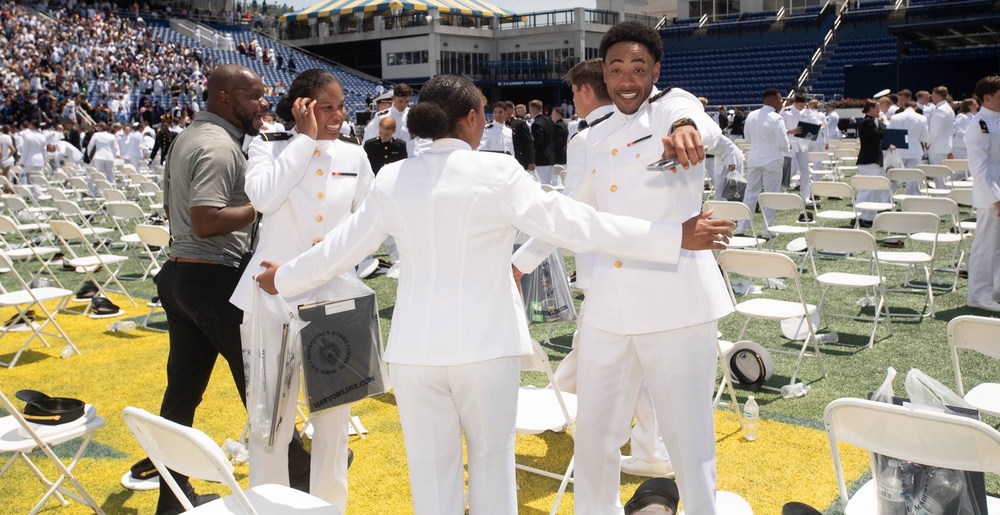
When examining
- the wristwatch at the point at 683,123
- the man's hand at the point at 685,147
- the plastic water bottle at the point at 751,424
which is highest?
the wristwatch at the point at 683,123

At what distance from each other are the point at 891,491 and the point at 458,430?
132 centimetres

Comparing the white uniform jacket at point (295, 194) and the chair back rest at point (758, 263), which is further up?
the white uniform jacket at point (295, 194)

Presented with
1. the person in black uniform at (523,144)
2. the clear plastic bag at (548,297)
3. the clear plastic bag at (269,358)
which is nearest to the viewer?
the clear plastic bag at (269,358)

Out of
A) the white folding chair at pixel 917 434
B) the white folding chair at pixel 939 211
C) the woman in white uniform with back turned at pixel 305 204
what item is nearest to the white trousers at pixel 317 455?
the woman in white uniform with back turned at pixel 305 204

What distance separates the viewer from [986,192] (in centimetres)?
671

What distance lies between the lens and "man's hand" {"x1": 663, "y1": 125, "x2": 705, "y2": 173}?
2.57 m

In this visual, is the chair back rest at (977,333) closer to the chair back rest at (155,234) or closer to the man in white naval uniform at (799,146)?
the chair back rest at (155,234)

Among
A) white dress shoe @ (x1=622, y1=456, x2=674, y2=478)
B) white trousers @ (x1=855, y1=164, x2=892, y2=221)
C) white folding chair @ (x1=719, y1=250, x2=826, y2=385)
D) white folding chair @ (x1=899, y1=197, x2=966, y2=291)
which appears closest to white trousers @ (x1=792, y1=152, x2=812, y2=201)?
white trousers @ (x1=855, y1=164, x2=892, y2=221)

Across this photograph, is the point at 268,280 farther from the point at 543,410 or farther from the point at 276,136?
the point at 543,410


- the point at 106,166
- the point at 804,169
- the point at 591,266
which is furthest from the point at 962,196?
the point at 106,166

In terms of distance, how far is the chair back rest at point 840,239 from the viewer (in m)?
6.05

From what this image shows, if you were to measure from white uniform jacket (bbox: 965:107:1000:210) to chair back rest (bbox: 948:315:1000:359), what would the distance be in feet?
11.4

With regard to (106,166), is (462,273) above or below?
below

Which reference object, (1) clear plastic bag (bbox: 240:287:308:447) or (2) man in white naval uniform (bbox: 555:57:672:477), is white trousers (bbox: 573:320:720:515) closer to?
(2) man in white naval uniform (bbox: 555:57:672:477)
